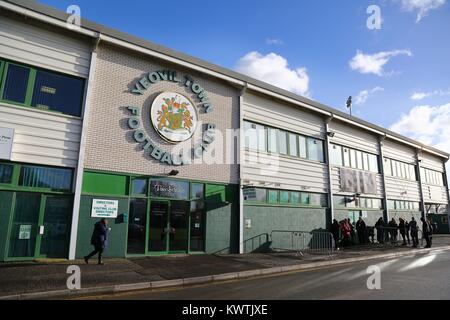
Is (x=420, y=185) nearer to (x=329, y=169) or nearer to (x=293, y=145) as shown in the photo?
(x=329, y=169)

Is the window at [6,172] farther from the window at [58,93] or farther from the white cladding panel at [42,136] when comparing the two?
the window at [58,93]

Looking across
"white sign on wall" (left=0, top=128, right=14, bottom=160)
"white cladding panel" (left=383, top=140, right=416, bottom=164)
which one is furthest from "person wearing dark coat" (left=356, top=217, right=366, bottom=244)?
"white sign on wall" (left=0, top=128, right=14, bottom=160)

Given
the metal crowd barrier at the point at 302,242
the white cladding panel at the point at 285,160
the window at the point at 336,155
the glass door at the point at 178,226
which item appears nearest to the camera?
the glass door at the point at 178,226

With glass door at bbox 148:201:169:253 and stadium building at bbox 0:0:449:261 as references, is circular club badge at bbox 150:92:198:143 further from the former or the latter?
glass door at bbox 148:201:169:253

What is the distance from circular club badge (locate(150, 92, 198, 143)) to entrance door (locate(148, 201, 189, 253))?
109 inches

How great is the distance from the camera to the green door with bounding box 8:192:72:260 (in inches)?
409

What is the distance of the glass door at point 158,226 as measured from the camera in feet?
42.2

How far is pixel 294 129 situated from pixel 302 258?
7.57m

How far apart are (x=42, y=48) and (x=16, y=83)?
1.58m

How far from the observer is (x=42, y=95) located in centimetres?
1140

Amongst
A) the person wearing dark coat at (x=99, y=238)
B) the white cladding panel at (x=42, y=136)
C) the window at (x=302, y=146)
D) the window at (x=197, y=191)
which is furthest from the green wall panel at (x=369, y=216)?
the white cladding panel at (x=42, y=136)

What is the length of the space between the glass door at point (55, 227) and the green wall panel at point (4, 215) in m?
0.94
